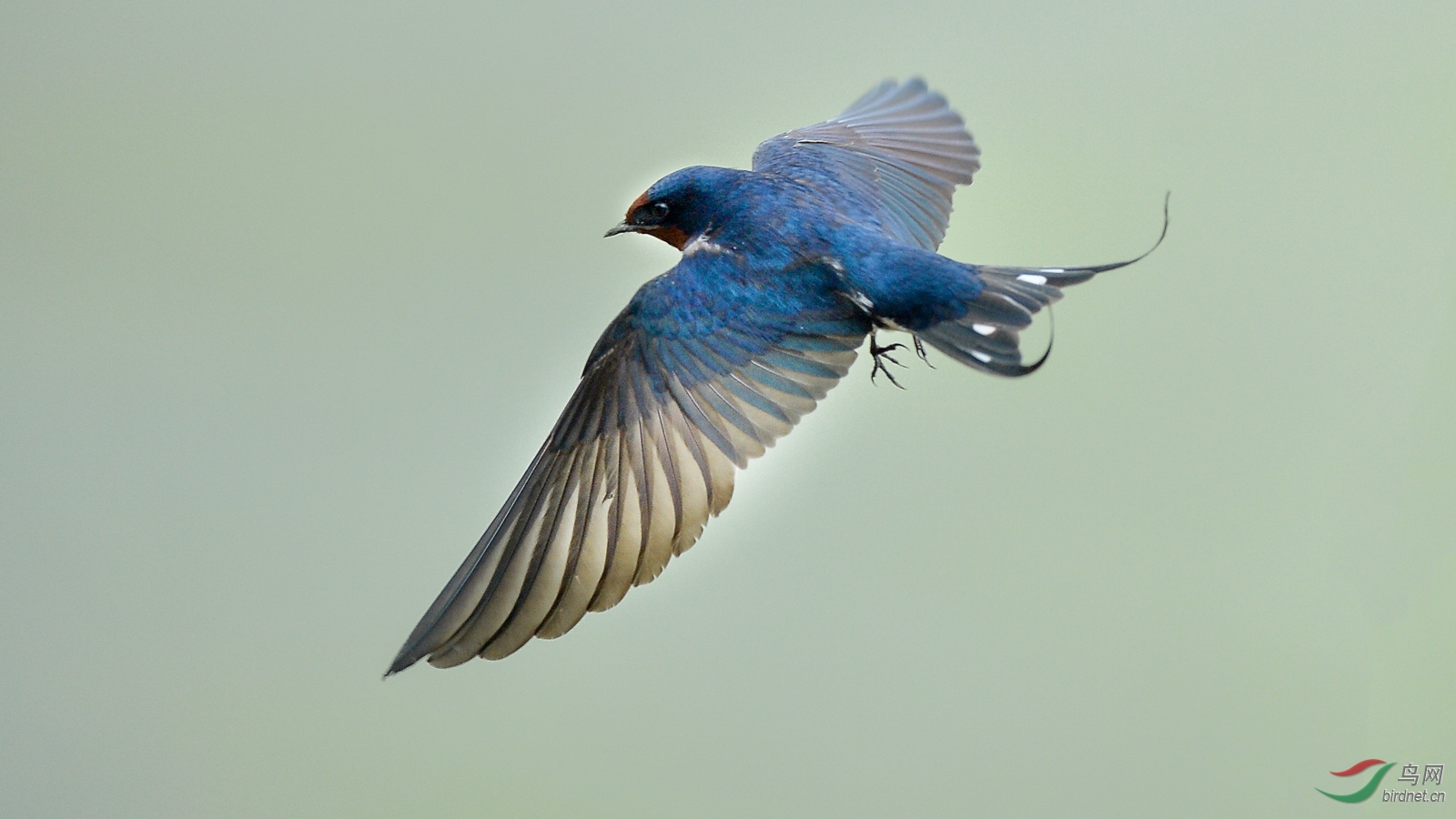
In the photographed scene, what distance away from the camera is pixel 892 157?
0.80m

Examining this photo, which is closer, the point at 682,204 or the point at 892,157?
the point at 682,204

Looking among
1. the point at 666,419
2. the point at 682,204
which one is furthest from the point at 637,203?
the point at 666,419

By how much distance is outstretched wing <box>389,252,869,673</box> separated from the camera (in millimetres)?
565

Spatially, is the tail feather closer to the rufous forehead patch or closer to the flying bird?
the flying bird

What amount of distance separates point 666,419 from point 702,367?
3cm

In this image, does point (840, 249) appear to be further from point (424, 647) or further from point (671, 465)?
point (424, 647)

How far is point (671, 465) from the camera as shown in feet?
1.96

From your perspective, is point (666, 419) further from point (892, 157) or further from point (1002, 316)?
point (892, 157)

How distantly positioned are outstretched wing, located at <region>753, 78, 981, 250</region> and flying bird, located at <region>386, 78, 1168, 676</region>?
2.1 inches

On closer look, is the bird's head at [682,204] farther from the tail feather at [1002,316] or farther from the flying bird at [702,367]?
the tail feather at [1002,316]

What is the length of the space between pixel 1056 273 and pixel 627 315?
0.68 feet

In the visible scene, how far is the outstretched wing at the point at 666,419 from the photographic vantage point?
0.57 meters

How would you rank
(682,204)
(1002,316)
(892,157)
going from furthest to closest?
(892,157), (682,204), (1002,316)

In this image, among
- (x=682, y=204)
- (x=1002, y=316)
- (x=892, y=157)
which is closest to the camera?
(x=1002, y=316)
